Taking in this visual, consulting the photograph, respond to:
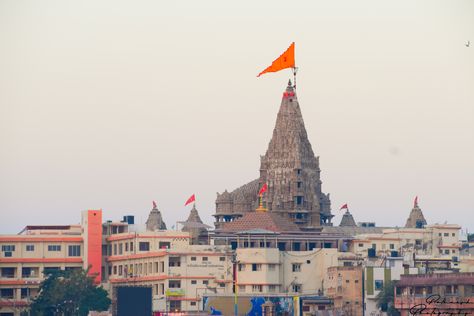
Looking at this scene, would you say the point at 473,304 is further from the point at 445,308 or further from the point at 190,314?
the point at 190,314

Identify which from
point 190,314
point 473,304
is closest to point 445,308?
point 473,304

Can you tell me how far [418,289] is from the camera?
195 metres

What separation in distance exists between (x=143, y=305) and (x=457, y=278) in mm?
30294

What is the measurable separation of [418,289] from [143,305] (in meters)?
26.9

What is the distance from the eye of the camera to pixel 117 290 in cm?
19600

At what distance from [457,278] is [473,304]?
5403 mm

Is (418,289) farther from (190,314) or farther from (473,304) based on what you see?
(190,314)

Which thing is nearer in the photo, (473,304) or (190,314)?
(473,304)

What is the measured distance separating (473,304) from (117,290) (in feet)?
116

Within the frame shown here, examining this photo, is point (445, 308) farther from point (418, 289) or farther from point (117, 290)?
point (117, 290)

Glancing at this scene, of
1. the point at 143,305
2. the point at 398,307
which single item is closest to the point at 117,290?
the point at 143,305

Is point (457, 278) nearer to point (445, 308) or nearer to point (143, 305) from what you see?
point (445, 308)

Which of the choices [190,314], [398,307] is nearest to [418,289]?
[398,307]

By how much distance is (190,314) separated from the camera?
19812cm
